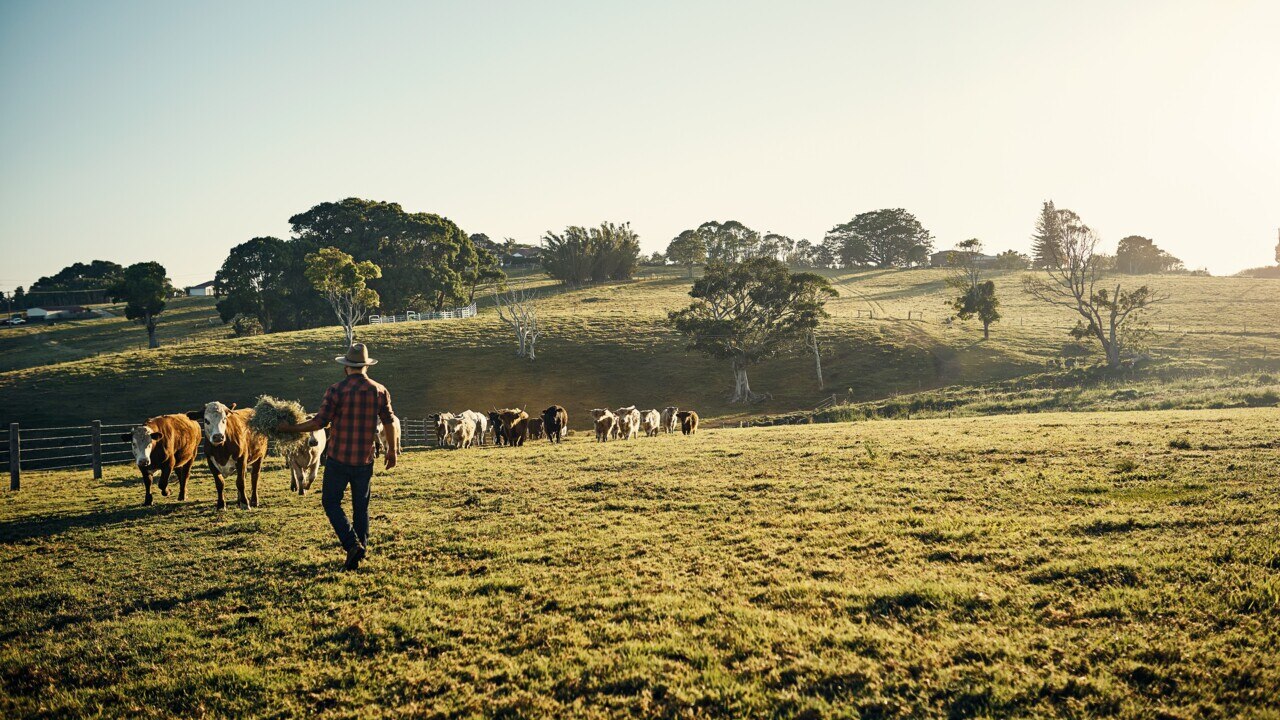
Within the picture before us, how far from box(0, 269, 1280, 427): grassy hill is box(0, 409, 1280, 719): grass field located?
34414mm

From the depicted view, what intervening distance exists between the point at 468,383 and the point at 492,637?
4897 centimetres

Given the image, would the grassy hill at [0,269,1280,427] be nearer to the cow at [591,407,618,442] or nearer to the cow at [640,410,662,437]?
the cow at [640,410,662,437]

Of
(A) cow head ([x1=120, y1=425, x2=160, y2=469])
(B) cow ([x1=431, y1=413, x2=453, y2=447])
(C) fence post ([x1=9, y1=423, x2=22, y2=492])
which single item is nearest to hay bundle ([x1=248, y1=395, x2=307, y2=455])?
(A) cow head ([x1=120, y1=425, x2=160, y2=469])

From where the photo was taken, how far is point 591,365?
5881 cm

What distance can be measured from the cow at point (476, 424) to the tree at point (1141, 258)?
148 meters

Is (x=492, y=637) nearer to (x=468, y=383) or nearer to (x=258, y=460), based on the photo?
(x=258, y=460)

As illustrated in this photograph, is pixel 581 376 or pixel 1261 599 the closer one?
pixel 1261 599

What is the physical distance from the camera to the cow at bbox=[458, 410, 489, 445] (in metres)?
28.1

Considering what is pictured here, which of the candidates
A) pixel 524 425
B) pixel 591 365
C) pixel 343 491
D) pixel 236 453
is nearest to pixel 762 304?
pixel 591 365

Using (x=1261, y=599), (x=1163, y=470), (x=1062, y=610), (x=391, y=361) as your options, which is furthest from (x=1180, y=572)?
(x=391, y=361)

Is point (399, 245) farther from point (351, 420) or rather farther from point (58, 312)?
point (351, 420)

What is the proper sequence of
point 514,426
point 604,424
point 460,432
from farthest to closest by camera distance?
point 604,424, point 514,426, point 460,432

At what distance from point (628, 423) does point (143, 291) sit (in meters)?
74.8

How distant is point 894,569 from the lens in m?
7.75
